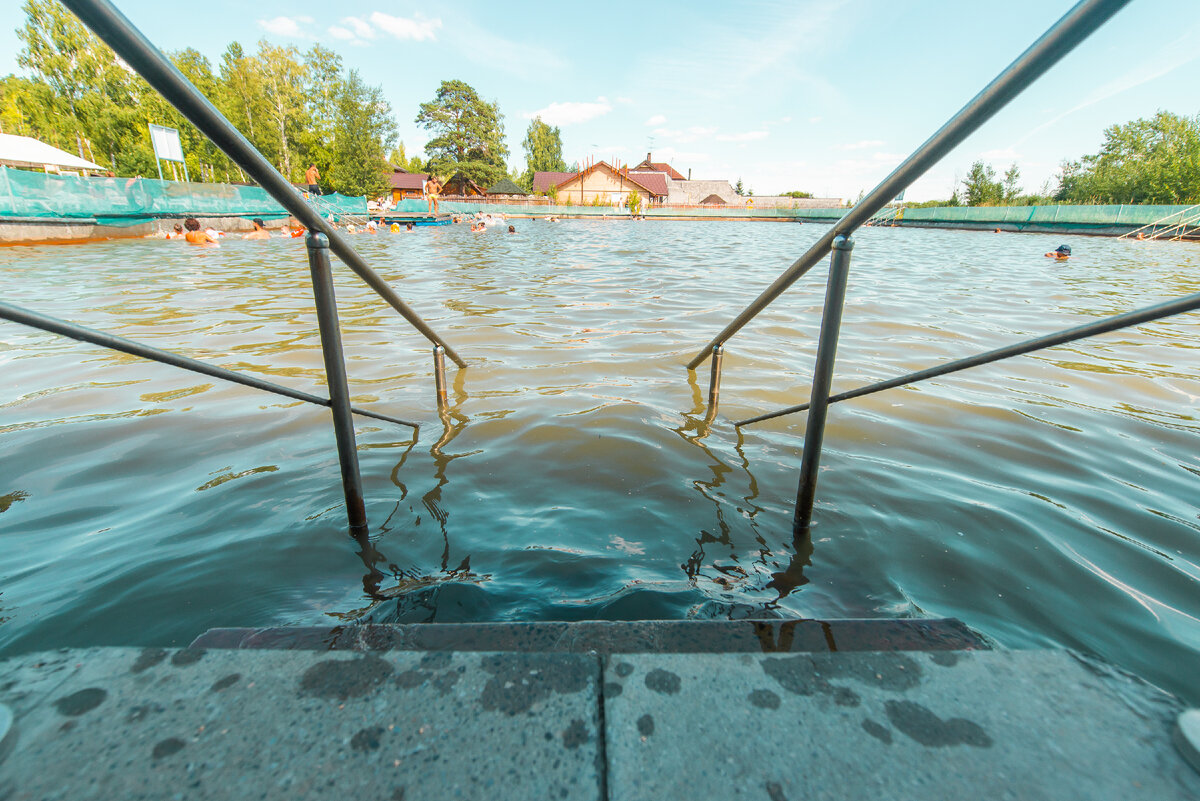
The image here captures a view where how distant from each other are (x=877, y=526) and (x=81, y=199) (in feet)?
84.9

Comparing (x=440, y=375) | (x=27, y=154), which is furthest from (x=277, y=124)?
(x=440, y=375)

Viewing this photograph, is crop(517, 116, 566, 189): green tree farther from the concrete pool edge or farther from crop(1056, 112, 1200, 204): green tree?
the concrete pool edge

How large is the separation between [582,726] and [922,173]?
1.59m

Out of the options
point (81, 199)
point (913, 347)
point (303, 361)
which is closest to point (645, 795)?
point (303, 361)

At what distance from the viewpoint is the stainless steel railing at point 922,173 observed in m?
1.14

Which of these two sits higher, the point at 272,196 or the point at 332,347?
the point at 272,196

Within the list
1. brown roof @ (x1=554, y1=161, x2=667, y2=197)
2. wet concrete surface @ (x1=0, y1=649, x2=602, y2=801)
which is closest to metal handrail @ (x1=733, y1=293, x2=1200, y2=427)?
wet concrete surface @ (x1=0, y1=649, x2=602, y2=801)

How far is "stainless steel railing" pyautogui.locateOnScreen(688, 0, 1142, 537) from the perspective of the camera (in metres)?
1.14

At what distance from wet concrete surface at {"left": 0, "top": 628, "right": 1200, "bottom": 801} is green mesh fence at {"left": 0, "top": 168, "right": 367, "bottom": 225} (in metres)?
22.5

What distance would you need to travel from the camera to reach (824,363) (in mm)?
1861

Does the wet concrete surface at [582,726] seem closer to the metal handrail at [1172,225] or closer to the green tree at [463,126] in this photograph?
the metal handrail at [1172,225]

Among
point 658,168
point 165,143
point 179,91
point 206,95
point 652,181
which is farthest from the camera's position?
point 658,168

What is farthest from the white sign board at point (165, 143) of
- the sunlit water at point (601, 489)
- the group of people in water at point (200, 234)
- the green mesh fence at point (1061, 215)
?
the green mesh fence at point (1061, 215)

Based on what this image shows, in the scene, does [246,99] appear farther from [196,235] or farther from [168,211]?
[196,235]
